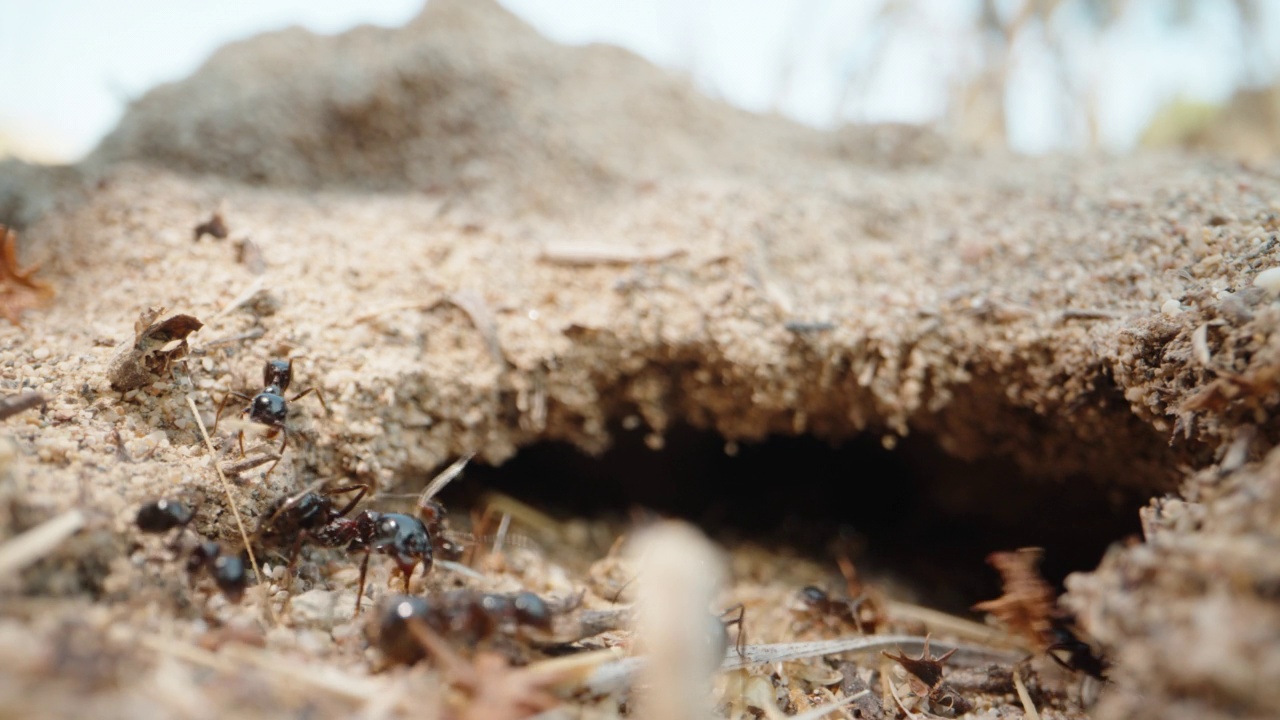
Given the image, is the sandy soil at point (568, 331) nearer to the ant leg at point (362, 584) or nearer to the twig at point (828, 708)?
the ant leg at point (362, 584)

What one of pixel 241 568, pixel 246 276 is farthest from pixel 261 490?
pixel 246 276

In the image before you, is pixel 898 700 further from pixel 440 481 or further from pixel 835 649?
pixel 440 481

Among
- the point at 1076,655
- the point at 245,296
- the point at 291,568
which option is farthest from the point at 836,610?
Result: the point at 245,296

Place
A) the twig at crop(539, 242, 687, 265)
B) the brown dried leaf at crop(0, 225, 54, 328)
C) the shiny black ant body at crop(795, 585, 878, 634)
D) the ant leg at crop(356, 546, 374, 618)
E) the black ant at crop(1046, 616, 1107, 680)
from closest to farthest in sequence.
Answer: the ant leg at crop(356, 546, 374, 618), the black ant at crop(1046, 616, 1107, 680), the brown dried leaf at crop(0, 225, 54, 328), the shiny black ant body at crop(795, 585, 878, 634), the twig at crop(539, 242, 687, 265)

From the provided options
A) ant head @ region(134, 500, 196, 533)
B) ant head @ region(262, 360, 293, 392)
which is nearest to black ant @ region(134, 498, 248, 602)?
ant head @ region(134, 500, 196, 533)

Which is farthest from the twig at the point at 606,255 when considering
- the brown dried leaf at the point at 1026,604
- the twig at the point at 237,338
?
the brown dried leaf at the point at 1026,604

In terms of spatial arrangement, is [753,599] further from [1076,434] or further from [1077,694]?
[1076,434]

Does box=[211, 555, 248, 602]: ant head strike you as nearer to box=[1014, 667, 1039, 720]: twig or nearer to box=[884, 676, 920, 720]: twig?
box=[884, 676, 920, 720]: twig
